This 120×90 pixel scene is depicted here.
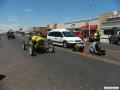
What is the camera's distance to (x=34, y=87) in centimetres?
704

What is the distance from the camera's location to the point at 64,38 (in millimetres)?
22344

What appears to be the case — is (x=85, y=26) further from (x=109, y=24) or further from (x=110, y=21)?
(x=110, y=21)

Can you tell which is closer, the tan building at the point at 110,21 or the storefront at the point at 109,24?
the tan building at the point at 110,21

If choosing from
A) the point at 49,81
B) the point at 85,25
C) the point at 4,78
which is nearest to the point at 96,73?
the point at 49,81

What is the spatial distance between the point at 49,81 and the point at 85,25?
5511cm

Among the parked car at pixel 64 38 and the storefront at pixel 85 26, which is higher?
the storefront at pixel 85 26

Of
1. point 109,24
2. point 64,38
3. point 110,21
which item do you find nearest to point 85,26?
point 109,24

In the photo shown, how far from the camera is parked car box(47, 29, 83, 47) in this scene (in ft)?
70.9

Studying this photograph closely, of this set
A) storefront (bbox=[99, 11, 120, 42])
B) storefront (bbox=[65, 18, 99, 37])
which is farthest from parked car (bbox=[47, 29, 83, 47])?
storefront (bbox=[65, 18, 99, 37])

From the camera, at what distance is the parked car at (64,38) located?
21.6 meters

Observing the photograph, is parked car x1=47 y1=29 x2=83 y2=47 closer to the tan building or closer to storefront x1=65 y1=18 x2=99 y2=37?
the tan building

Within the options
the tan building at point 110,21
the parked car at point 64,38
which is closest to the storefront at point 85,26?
the tan building at point 110,21

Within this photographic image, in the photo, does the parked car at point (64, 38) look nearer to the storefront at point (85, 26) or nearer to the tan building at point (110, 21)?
the tan building at point (110, 21)

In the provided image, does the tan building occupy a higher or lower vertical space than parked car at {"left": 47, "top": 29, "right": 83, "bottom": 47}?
higher
